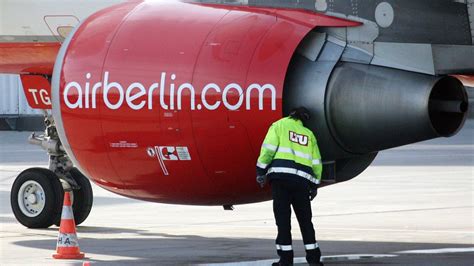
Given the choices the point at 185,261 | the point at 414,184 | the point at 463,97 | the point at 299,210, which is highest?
the point at 463,97

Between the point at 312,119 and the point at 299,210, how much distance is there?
97 cm

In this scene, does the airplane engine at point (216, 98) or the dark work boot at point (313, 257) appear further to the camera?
the airplane engine at point (216, 98)

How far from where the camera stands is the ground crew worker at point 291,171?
530 inches

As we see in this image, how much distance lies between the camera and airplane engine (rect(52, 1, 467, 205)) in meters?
13.9

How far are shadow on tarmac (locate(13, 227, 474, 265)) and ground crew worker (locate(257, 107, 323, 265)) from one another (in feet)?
3.34

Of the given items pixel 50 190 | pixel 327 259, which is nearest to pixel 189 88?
pixel 327 259

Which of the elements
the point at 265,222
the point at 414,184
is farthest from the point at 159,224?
the point at 414,184

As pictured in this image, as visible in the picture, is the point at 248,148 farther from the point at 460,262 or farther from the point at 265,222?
the point at 265,222

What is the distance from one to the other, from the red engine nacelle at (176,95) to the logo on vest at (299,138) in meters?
0.43

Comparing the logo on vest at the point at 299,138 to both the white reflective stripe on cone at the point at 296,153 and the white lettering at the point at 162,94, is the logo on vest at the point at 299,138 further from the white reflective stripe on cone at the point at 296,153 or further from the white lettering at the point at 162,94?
the white lettering at the point at 162,94

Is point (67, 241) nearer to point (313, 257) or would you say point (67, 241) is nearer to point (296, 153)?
point (313, 257)

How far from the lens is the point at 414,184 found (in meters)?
25.9

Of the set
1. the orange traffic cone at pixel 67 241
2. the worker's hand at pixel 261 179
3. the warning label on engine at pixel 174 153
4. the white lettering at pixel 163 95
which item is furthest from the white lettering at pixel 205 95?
the orange traffic cone at pixel 67 241

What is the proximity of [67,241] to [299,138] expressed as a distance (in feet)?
10.9
